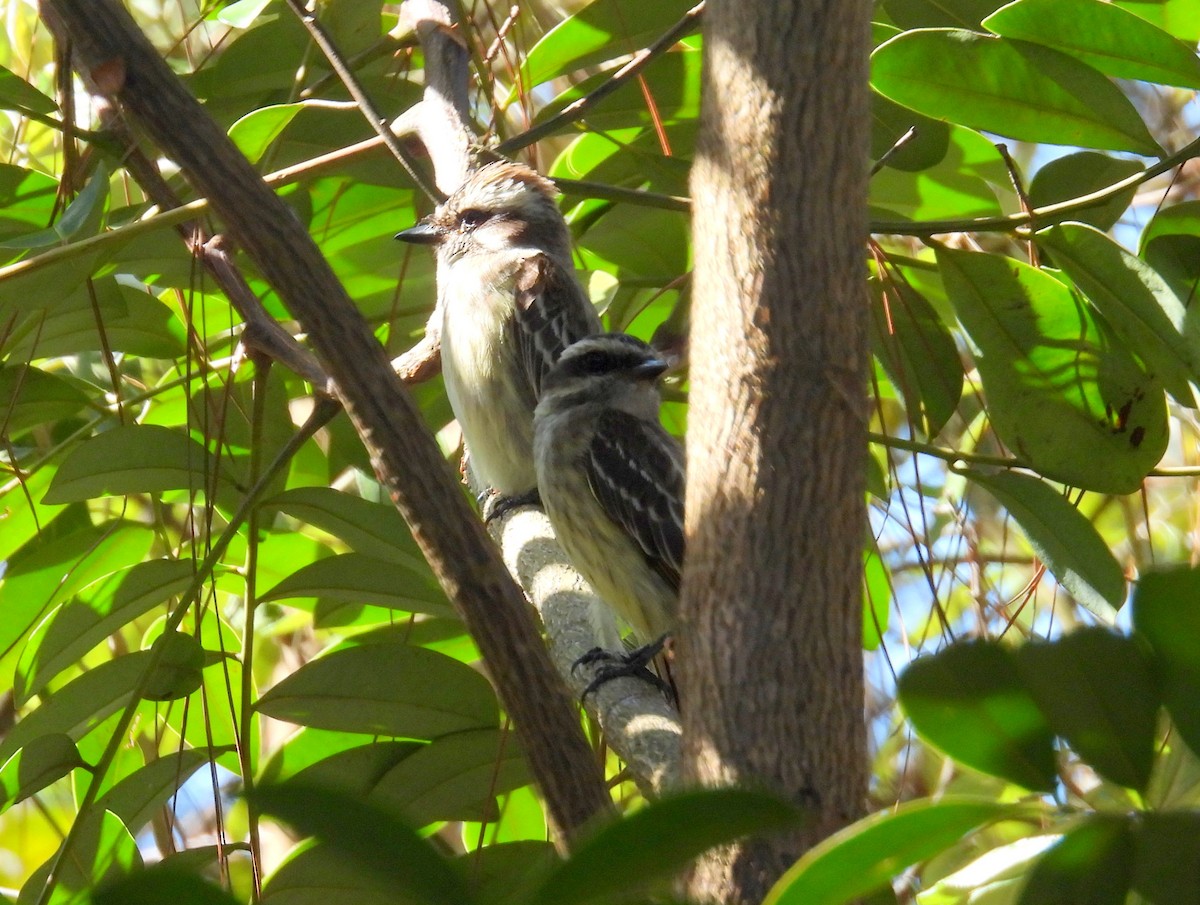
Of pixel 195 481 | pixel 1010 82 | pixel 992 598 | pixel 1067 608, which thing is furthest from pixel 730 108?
pixel 1067 608

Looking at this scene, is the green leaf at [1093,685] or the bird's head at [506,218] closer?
the green leaf at [1093,685]

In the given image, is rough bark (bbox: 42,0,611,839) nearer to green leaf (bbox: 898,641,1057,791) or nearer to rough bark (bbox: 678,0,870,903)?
rough bark (bbox: 678,0,870,903)

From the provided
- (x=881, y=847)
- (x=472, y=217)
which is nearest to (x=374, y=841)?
(x=881, y=847)

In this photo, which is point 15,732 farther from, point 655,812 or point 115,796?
point 655,812

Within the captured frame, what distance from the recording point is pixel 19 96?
2.57 m

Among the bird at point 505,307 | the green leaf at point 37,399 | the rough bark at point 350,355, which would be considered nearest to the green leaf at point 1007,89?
the rough bark at point 350,355

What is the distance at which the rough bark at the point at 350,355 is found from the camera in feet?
5.98

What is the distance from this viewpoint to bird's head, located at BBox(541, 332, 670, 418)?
374cm

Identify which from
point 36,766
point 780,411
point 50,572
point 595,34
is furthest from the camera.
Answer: point 595,34

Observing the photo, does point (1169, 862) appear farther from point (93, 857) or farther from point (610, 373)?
point (610, 373)

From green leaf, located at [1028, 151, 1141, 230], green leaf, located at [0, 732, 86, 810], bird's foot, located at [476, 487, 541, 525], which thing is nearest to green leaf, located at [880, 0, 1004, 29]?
green leaf, located at [1028, 151, 1141, 230]

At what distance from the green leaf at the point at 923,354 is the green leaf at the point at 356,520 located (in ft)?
3.59

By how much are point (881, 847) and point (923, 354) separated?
2.20 meters

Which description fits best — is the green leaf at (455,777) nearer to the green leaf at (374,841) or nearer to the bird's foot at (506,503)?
the bird's foot at (506,503)
